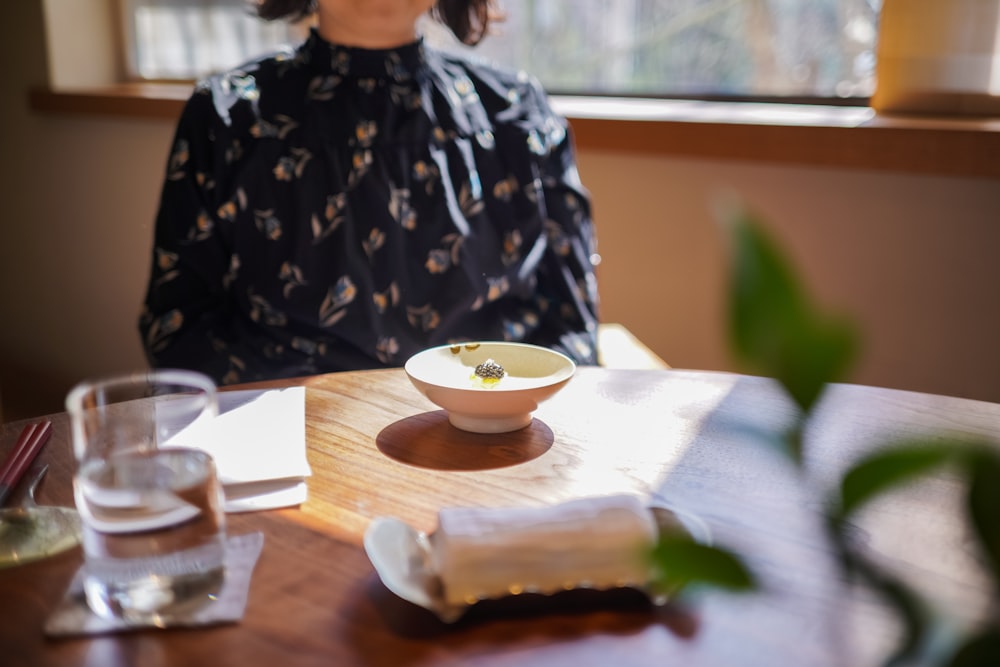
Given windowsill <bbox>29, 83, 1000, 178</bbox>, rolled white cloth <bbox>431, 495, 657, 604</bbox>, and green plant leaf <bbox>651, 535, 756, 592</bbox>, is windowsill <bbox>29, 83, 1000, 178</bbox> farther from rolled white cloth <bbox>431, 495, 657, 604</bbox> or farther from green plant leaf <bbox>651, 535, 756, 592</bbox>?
green plant leaf <bbox>651, 535, 756, 592</bbox>

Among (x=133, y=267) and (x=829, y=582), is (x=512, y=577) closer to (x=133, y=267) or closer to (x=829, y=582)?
(x=829, y=582)

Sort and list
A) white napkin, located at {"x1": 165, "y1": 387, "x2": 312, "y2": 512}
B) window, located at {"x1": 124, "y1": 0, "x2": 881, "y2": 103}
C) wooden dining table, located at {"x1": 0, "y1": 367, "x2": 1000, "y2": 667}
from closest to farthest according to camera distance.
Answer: wooden dining table, located at {"x1": 0, "y1": 367, "x2": 1000, "y2": 667}, white napkin, located at {"x1": 165, "y1": 387, "x2": 312, "y2": 512}, window, located at {"x1": 124, "y1": 0, "x2": 881, "y2": 103}

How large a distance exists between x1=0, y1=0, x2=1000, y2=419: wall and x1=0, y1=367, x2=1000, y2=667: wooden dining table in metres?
0.25

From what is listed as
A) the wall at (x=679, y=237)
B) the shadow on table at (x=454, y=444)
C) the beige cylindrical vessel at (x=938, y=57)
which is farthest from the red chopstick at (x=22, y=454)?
the beige cylindrical vessel at (x=938, y=57)

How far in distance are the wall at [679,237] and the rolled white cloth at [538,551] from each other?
1.80 ft

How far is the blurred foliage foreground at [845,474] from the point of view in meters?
0.26

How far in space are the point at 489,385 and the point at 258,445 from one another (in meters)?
0.23

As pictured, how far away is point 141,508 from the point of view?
0.59 metres

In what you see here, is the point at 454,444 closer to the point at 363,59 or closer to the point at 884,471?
the point at 884,471

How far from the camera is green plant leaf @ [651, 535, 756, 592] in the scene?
0.29 m

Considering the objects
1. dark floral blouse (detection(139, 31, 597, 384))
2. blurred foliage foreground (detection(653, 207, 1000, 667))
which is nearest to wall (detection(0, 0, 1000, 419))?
dark floral blouse (detection(139, 31, 597, 384))

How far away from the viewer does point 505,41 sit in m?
2.43

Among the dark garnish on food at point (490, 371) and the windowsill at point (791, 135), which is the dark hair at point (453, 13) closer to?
the windowsill at point (791, 135)

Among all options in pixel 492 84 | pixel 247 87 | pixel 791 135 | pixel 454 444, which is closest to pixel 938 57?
pixel 791 135
